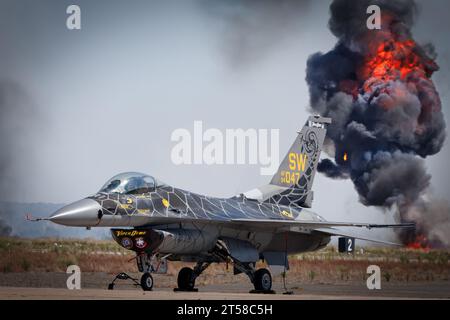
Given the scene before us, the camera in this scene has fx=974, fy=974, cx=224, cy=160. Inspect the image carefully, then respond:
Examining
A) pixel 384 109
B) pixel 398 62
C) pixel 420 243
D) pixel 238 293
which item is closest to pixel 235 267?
pixel 238 293

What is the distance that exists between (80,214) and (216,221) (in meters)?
5.10

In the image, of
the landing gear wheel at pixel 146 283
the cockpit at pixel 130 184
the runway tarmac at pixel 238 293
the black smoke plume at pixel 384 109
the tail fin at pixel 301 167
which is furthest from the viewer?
the black smoke plume at pixel 384 109

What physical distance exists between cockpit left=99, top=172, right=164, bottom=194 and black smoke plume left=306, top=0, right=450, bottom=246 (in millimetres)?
25928

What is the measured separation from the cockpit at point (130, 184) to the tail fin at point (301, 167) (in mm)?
6836

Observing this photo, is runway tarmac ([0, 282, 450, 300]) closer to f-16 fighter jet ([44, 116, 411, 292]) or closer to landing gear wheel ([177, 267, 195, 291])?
landing gear wheel ([177, 267, 195, 291])

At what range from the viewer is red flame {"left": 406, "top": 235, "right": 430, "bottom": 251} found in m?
49.4

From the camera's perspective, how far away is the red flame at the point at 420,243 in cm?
4944

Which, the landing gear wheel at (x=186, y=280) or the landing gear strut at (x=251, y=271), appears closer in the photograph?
the landing gear strut at (x=251, y=271)

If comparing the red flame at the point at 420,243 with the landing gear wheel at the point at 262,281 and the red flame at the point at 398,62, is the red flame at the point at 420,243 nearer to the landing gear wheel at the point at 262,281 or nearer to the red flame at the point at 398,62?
the red flame at the point at 398,62

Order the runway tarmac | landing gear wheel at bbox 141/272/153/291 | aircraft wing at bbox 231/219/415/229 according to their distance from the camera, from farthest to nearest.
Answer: aircraft wing at bbox 231/219/415/229, landing gear wheel at bbox 141/272/153/291, the runway tarmac

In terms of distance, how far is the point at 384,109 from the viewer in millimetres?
52906

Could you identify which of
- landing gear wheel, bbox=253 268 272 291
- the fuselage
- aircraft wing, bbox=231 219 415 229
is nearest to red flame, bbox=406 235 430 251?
the fuselage

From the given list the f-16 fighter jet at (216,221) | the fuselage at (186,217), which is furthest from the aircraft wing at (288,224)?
the fuselage at (186,217)

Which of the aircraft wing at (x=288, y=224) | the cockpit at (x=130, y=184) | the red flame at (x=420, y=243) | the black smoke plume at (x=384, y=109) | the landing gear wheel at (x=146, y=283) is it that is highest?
the black smoke plume at (x=384, y=109)
